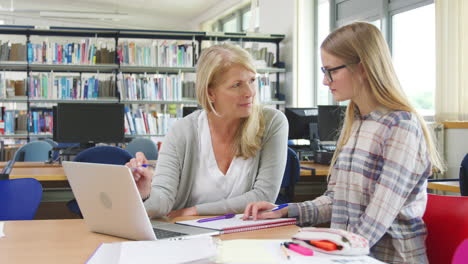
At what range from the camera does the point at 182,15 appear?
11984 mm

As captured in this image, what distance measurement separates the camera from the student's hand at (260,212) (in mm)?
1436

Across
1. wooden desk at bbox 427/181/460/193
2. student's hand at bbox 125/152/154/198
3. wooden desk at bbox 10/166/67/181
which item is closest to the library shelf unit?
wooden desk at bbox 10/166/67/181

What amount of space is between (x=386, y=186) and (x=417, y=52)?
431 centimetres

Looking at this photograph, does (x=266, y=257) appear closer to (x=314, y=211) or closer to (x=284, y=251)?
(x=284, y=251)

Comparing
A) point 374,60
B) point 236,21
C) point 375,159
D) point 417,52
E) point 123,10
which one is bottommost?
point 375,159

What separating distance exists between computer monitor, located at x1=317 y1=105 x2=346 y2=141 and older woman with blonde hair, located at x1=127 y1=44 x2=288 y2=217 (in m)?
2.34

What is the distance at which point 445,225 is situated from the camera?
4.27 feet

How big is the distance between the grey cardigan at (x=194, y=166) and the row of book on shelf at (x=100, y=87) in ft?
16.4

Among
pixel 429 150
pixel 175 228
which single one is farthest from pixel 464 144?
pixel 175 228

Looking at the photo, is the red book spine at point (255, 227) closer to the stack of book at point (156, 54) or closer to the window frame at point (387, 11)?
the window frame at point (387, 11)

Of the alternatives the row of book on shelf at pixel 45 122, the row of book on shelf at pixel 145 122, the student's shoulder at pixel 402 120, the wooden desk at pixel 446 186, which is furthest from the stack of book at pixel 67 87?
the student's shoulder at pixel 402 120

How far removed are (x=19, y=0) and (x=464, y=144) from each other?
9.32m

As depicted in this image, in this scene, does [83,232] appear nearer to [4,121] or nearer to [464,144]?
[464,144]

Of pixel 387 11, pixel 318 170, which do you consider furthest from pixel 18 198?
pixel 387 11
